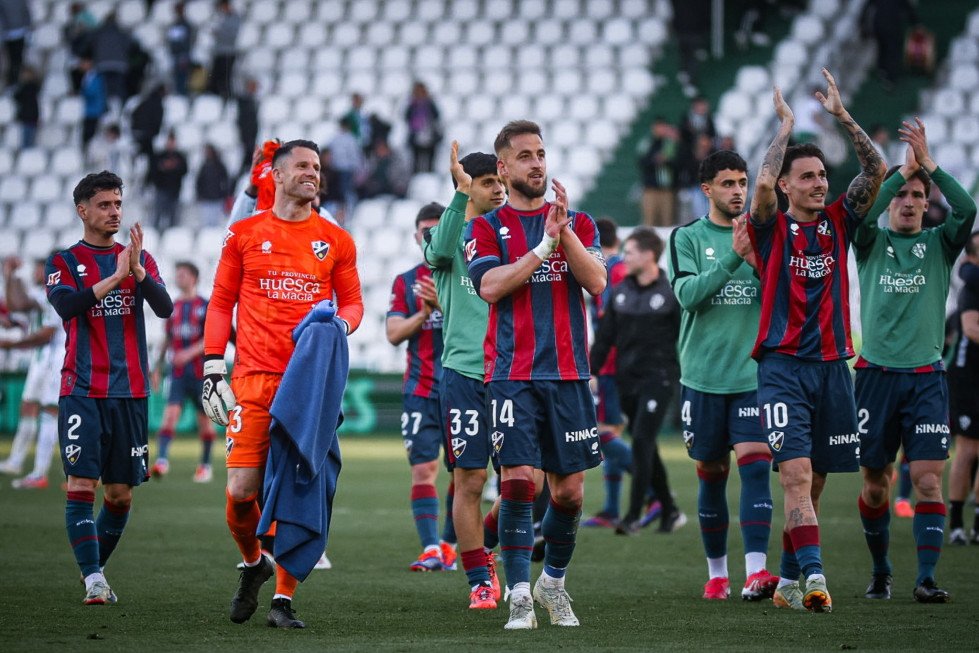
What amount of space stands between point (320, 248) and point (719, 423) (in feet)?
8.41

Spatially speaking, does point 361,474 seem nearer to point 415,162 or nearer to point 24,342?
point 24,342

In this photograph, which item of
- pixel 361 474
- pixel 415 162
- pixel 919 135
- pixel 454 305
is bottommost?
pixel 361 474

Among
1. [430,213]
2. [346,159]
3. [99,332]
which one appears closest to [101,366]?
[99,332]

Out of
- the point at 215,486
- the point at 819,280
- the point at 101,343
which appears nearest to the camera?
the point at 819,280

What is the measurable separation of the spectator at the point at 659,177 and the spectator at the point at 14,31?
1467 cm

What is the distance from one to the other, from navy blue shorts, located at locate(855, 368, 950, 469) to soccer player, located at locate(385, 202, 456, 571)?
2921mm

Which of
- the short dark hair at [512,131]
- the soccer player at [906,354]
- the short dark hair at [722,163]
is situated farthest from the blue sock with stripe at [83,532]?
the soccer player at [906,354]

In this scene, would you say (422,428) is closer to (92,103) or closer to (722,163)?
(722,163)

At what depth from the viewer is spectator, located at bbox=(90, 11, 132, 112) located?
27859 mm

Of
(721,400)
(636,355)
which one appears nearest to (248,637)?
(721,400)

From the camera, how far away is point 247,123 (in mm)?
26922

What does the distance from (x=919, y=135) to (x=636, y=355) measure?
4.31 metres

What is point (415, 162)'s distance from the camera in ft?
86.9

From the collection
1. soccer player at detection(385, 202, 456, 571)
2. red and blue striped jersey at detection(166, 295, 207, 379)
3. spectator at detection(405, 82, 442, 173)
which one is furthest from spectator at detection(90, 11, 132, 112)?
soccer player at detection(385, 202, 456, 571)
